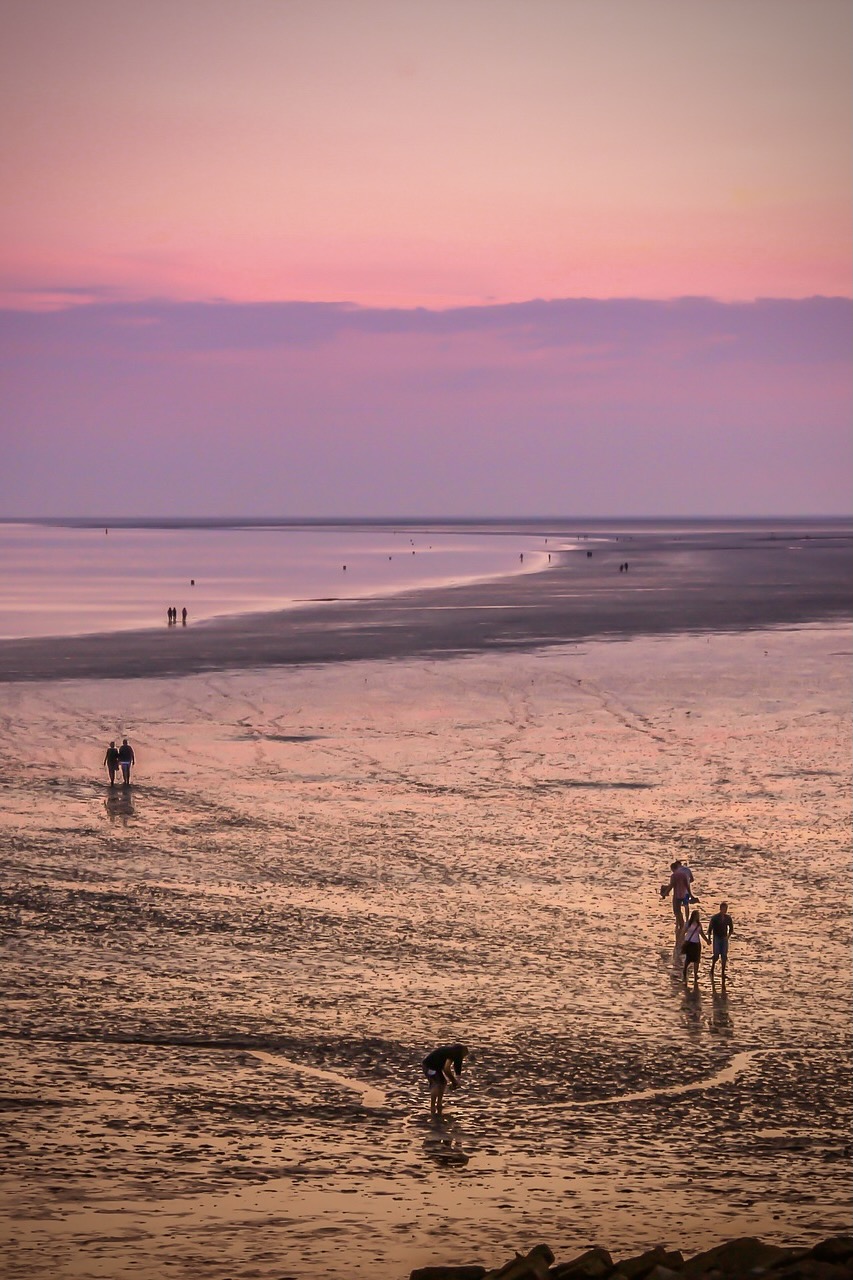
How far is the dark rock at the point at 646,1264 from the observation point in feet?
39.5

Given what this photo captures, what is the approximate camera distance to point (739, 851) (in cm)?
2939

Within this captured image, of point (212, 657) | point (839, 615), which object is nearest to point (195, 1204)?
point (212, 657)

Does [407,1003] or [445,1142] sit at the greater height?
[407,1003]

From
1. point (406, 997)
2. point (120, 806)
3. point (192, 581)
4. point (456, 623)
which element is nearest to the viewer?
point (406, 997)

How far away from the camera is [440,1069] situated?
54.7 feet

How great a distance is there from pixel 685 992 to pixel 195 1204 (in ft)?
29.1

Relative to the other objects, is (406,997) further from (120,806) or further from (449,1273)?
(120,806)

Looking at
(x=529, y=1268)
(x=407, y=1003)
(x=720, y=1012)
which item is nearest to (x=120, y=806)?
(x=407, y=1003)

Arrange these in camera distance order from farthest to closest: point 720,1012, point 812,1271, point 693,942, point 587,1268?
1. point 693,942
2. point 720,1012
3. point 587,1268
4. point 812,1271

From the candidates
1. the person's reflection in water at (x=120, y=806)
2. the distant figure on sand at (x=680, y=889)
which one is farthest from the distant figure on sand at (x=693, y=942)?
the person's reflection in water at (x=120, y=806)

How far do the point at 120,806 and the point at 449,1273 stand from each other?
21.7 metres

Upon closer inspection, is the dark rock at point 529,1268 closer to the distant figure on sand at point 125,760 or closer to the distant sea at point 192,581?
the distant figure on sand at point 125,760

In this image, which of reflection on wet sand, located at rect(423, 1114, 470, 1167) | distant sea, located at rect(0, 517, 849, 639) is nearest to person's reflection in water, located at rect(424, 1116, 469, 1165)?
reflection on wet sand, located at rect(423, 1114, 470, 1167)

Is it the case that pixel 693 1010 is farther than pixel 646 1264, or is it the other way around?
pixel 693 1010
